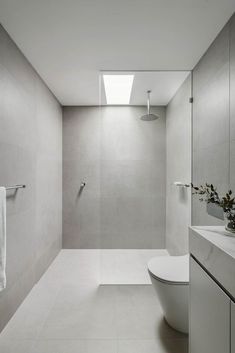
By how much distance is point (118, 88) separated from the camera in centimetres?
242

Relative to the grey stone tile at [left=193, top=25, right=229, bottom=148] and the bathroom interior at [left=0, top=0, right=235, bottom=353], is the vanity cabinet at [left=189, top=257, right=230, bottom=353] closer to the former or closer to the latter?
the bathroom interior at [left=0, top=0, right=235, bottom=353]

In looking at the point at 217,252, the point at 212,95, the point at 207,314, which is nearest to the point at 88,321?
the point at 207,314

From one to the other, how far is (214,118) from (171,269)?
127 centimetres

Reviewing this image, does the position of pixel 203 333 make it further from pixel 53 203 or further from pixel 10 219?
pixel 53 203

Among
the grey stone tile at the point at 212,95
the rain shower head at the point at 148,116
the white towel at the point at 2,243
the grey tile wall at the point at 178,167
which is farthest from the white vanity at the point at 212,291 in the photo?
the rain shower head at the point at 148,116

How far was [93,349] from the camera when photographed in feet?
4.84

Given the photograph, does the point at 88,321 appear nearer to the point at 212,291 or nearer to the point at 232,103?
the point at 212,291

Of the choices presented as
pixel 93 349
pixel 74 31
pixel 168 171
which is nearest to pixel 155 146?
pixel 168 171

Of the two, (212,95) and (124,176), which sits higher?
(212,95)

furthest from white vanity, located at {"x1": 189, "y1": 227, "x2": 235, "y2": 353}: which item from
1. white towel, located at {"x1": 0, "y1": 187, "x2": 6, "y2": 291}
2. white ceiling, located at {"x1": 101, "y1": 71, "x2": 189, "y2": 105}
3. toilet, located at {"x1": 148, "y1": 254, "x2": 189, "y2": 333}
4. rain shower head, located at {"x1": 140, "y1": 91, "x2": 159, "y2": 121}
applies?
white ceiling, located at {"x1": 101, "y1": 71, "x2": 189, "y2": 105}

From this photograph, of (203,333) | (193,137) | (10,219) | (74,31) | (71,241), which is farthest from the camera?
(71,241)

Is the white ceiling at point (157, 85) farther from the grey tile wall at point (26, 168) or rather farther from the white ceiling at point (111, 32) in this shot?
the grey tile wall at point (26, 168)

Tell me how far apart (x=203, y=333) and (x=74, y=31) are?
7.02ft

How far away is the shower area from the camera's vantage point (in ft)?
7.45
